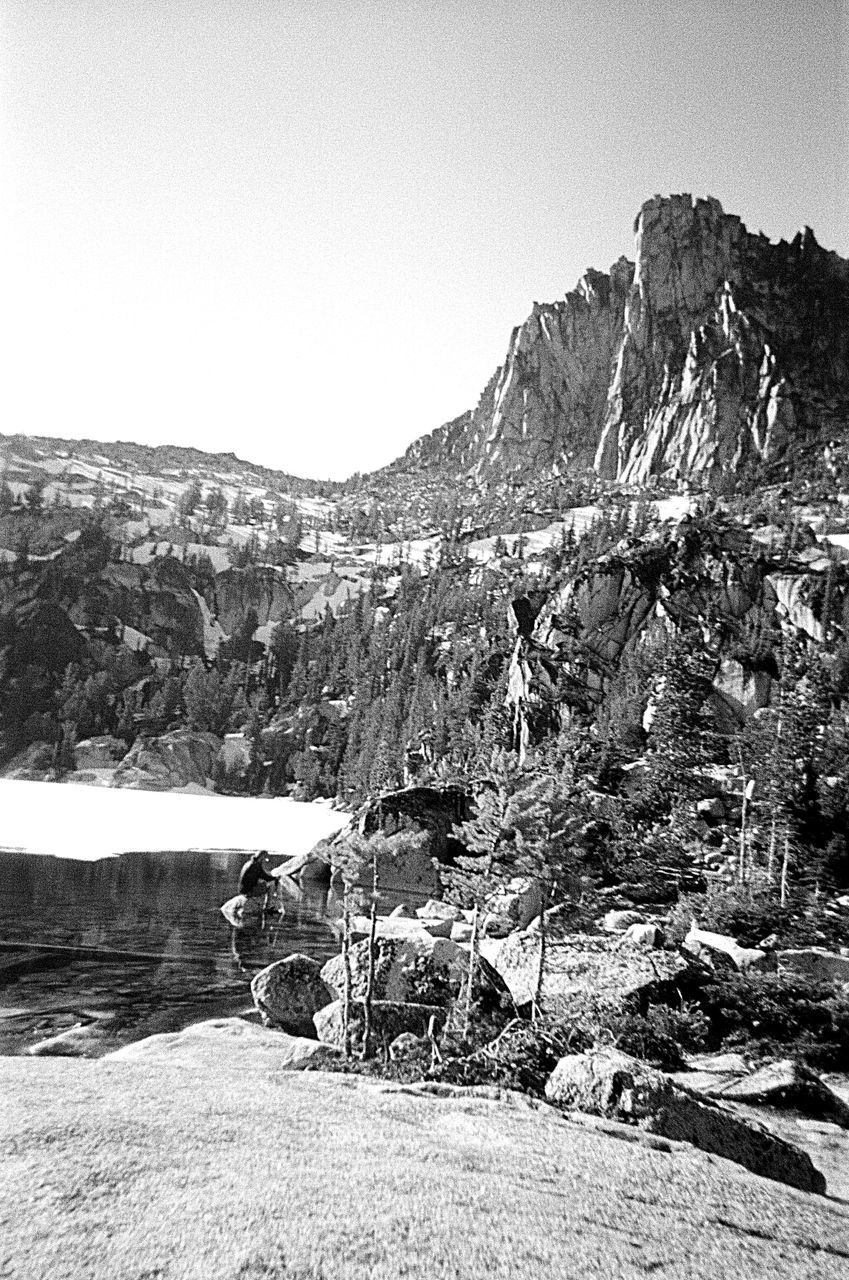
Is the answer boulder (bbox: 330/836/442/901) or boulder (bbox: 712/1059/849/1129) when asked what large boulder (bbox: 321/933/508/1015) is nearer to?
boulder (bbox: 712/1059/849/1129)

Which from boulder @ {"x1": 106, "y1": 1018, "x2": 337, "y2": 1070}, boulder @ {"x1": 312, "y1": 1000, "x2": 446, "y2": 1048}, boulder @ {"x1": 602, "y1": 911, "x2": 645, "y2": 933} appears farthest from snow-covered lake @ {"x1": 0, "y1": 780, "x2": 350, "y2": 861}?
boulder @ {"x1": 106, "y1": 1018, "x2": 337, "y2": 1070}

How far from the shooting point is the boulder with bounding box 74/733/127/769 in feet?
359

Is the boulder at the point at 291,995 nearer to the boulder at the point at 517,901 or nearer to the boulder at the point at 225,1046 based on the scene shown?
the boulder at the point at 225,1046

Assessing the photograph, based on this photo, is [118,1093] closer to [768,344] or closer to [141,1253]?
[141,1253]

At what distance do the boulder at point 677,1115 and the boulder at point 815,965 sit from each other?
1351 cm

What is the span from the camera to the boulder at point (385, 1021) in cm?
1712

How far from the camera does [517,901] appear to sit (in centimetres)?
2175

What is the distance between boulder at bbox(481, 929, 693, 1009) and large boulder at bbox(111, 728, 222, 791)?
91.5 m

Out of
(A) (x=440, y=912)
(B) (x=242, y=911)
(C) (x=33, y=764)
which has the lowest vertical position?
(C) (x=33, y=764)

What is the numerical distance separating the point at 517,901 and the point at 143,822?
52179mm

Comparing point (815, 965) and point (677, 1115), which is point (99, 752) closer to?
point (815, 965)

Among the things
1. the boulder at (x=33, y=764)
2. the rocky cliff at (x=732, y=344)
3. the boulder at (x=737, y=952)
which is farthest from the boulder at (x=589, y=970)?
the rocky cliff at (x=732, y=344)

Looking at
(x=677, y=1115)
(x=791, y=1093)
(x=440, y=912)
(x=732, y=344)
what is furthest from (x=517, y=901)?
(x=732, y=344)

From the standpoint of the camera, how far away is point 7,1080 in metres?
8.66
